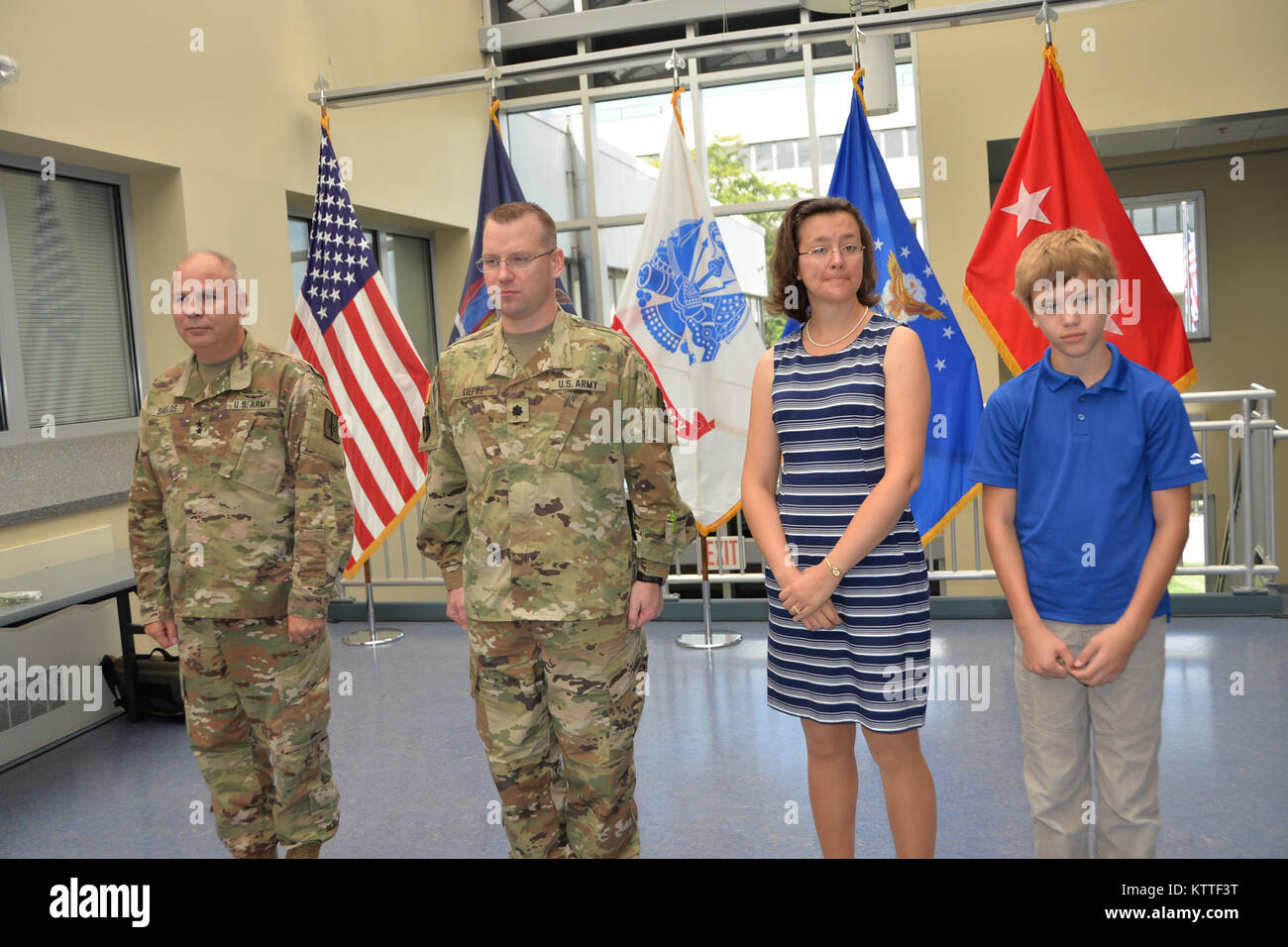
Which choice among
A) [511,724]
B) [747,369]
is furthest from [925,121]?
[511,724]

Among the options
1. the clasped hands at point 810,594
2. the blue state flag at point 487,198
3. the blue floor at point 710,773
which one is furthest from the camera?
the blue state flag at point 487,198

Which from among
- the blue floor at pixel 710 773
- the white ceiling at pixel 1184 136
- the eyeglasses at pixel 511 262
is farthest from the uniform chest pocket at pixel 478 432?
the white ceiling at pixel 1184 136

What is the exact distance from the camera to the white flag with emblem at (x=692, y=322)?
13.9 feet

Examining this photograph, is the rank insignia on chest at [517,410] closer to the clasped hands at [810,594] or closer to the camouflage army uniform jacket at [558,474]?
the camouflage army uniform jacket at [558,474]

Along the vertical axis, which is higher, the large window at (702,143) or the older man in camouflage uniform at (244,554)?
the large window at (702,143)

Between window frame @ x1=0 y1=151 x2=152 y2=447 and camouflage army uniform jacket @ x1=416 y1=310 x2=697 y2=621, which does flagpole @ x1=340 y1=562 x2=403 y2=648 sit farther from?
camouflage army uniform jacket @ x1=416 y1=310 x2=697 y2=621

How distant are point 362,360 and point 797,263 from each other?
306 cm

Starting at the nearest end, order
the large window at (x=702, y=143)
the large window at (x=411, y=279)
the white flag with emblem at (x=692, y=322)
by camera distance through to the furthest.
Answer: the white flag with emblem at (x=692, y=322)
the large window at (x=411, y=279)
the large window at (x=702, y=143)

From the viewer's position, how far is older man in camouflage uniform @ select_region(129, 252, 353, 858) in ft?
7.25

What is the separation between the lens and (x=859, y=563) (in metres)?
1.86

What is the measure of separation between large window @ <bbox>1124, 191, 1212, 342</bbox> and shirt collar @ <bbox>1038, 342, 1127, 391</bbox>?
8286 mm

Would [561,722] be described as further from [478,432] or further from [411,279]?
[411,279]

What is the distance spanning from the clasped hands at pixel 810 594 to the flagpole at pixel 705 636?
2.56 m

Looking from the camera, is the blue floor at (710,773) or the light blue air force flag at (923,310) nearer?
the blue floor at (710,773)
